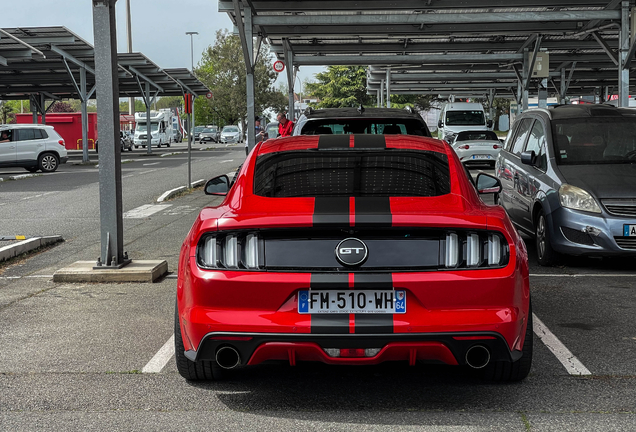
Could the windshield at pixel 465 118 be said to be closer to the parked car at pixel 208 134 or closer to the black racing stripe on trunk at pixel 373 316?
the black racing stripe on trunk at pixel 373 316

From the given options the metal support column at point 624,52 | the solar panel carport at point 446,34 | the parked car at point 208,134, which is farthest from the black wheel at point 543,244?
the parked car at point 208,134

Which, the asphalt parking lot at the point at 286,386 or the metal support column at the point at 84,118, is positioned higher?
the metal support column at the point at 84,118

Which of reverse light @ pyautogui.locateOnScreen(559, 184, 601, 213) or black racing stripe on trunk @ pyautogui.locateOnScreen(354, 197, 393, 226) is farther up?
black racing stripe on trunk @ pyautogui.locateOnScreen(354, 197, 393, 226)

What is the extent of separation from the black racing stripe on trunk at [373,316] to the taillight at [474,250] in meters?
0.32

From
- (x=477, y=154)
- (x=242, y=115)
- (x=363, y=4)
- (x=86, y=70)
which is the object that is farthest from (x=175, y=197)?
(x=242, y=115)

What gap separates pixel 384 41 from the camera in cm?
2745

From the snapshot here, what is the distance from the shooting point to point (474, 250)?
405 centimetres

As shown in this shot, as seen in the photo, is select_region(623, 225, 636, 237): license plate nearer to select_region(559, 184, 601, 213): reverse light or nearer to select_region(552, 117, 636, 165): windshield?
select_region(559, 184, 601, 213): reverse light

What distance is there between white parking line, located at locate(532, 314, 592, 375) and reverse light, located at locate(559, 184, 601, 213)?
238 centimetres

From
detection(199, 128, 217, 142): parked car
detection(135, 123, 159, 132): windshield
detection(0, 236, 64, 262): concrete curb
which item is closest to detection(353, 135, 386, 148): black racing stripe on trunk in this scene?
detection(0, 236, 64, 262): concrete curb

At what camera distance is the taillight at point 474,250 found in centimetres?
403

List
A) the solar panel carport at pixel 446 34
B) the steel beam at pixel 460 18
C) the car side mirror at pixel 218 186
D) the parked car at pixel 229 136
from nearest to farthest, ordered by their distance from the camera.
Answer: the car side mirror at pixel 218 186, the steel beam at pixel 460 18, the solar panel carport at pixel 446 34, the parked car at pixel 229 136

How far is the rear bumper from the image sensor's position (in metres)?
3.90

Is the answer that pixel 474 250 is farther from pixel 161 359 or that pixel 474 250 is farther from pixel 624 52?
pixel 624 52
